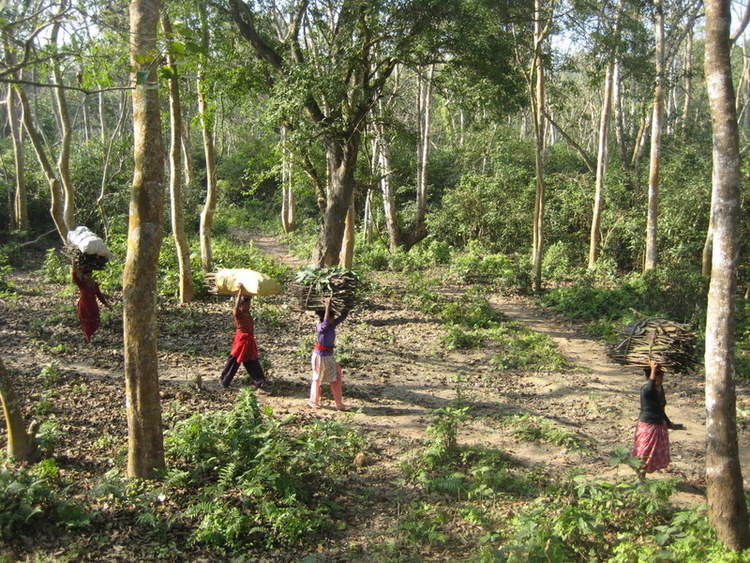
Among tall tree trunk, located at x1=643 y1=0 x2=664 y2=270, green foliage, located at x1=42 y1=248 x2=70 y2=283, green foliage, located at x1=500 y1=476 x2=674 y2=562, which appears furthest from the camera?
tall tree trunk, located at x1=643 y1=0 x2=664 y2=270

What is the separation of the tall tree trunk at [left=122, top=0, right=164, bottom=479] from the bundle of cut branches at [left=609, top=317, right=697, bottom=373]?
4862 mm

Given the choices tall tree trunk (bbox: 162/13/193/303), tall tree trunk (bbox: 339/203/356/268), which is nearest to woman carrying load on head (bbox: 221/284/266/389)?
tall tree trunk (bbox: 162/13/193/303)

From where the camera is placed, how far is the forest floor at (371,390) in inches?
269

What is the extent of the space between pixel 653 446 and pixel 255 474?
4.14 meters

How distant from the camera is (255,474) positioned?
605 cm

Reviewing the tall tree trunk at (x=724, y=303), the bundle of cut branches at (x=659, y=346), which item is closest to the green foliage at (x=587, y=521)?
the tall tree trunk at (x=724, y=303)

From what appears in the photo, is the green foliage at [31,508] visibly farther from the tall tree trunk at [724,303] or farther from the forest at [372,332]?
the tall tree trunk at [724,303]

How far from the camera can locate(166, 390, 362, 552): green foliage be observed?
18.0 feet

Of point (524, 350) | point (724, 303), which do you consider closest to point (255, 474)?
point (724, 303)

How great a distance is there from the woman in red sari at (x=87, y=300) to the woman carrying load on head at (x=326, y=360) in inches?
159

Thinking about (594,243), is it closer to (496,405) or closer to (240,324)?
(496,405)

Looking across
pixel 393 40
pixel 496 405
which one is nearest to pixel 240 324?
pixel 496 405

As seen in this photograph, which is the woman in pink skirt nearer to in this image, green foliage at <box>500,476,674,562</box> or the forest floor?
the forest floor

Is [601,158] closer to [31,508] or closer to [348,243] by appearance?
[348,243]
